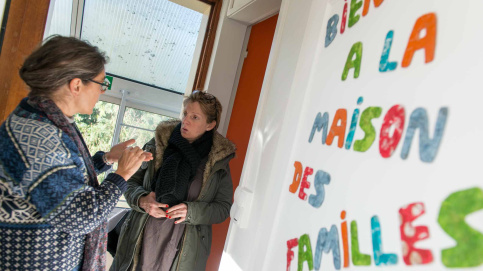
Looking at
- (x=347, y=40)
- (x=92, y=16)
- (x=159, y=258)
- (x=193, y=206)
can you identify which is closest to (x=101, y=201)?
(x=193, y=206)

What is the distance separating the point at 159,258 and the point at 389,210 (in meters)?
1.26

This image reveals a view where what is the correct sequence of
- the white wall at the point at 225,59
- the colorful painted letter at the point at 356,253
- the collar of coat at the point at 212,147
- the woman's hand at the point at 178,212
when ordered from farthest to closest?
the white wall at the point at 225,59
the collar of coat at the point at 212,147
the woman's hand at the point at 178,212
the colorful painted letter at the point at 356,253

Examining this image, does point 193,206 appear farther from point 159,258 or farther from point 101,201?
point 101,201

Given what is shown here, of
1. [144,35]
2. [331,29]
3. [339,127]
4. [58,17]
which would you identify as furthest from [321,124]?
[144,35]

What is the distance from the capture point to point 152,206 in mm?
1601

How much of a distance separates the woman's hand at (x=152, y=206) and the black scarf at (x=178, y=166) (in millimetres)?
33

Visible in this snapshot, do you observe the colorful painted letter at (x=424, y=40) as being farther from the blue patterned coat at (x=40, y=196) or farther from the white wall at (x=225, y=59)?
the white wall at (x=225, y=59)

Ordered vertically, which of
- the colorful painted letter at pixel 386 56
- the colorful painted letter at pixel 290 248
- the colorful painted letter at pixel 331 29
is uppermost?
the colorful painted letter at pixel 331 29

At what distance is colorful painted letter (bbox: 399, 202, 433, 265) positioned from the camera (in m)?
0.63

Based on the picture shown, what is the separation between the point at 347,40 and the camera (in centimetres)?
102

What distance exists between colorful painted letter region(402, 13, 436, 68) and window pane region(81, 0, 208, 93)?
3.32 metres

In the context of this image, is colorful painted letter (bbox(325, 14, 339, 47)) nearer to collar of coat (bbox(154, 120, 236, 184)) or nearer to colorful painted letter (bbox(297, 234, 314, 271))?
colorful painted letter (bbox(297, 234, 314, 271))

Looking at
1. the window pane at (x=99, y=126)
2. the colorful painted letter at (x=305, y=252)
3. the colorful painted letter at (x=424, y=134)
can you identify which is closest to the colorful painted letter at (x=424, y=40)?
the colorful painted letter at (x=424, y=134)

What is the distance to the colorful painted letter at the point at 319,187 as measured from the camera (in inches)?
38.2
